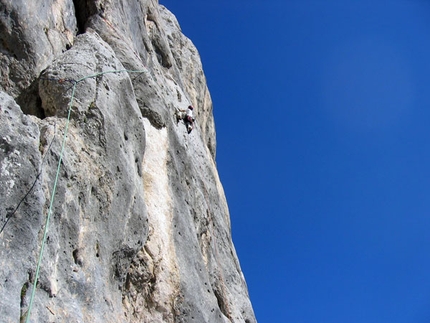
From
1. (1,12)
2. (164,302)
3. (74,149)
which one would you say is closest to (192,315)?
(164,302)

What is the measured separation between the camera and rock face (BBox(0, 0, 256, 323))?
7007 millimetres

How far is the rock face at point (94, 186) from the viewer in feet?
23.0

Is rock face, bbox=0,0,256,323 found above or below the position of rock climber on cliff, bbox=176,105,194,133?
below

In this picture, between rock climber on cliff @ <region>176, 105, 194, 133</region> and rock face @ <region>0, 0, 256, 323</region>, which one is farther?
rock climber on cliff @ <region>176, 105, 194, 133</region>

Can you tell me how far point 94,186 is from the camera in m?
8.90

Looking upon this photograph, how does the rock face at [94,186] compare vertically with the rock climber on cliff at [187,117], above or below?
below

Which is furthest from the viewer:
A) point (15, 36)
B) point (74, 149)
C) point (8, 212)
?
point (15, 36)

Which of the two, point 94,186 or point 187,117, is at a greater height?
point 187,117

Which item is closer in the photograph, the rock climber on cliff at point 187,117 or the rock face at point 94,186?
the rock face at point 94,186

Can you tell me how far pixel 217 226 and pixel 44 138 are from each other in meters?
8.76

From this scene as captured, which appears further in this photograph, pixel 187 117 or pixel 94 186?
pixel 187 117

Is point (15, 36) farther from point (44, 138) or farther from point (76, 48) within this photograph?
point (44, 138)

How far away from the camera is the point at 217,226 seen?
16.0 meters

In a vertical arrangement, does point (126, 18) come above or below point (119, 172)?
above
